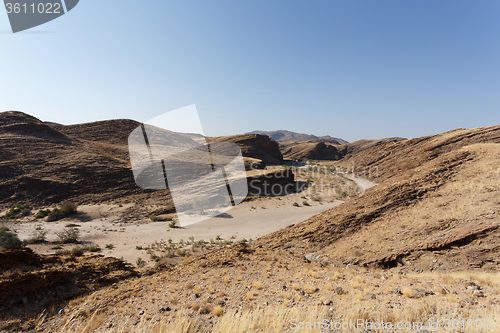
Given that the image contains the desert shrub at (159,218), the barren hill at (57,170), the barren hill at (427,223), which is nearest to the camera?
the barren hill at (427,223)

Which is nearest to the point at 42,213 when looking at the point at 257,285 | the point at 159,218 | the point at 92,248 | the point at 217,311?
the point at 159,218

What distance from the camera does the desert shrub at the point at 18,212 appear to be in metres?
17.3

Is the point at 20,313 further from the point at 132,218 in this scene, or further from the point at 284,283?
the point at 132,218

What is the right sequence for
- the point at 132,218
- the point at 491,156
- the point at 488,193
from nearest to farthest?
the point at 488,193 → the point at 491,156 → the point at 132,218

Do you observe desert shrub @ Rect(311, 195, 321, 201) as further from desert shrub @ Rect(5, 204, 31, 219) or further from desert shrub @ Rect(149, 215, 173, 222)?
desert shrub @ Rect(5, 204, 31, 219)

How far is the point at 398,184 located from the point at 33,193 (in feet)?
106

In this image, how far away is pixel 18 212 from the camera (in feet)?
58.2

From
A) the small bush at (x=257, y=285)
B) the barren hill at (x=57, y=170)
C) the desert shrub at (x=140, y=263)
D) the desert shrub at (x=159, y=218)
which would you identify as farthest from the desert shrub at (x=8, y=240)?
the small bush at (x=257, y=285)

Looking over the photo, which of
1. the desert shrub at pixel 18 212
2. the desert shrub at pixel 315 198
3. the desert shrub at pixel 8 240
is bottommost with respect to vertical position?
the desert shrub at pixel 315 198

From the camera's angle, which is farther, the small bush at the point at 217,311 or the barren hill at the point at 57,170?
the barren hill at the point at 57,170

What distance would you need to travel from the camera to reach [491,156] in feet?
33.4

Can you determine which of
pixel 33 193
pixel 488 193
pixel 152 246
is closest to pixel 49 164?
pixel 33 193

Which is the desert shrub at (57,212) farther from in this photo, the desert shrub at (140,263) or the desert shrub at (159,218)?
the desert shrub at (140,263)

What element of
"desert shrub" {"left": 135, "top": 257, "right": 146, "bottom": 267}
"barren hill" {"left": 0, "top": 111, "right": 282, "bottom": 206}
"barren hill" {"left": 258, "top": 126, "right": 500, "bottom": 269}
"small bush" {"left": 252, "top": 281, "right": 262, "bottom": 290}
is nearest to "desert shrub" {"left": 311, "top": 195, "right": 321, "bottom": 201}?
"barren hill" {"left": 258, "top": 126, "right": 500, "bottom": 269}
